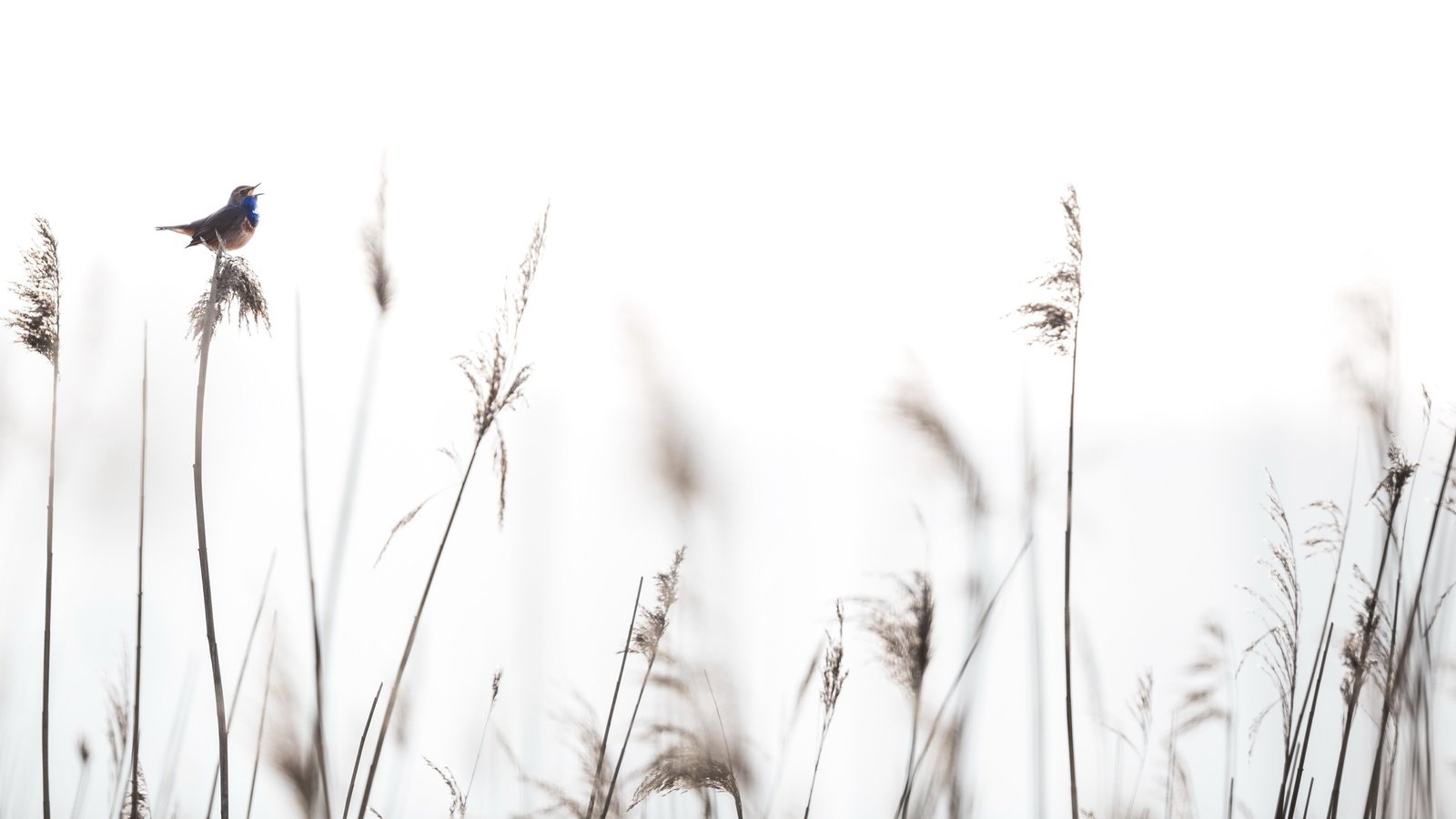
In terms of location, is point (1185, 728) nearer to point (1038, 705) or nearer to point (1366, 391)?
point (1038, 705)

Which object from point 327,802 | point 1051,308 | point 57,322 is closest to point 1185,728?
point 1051,308

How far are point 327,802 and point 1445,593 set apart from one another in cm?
189

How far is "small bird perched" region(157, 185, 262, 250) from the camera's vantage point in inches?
72.9

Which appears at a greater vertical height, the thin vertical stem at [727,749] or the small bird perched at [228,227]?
the small bird perched at [228,227]

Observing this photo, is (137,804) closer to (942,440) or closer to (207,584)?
(207,584)

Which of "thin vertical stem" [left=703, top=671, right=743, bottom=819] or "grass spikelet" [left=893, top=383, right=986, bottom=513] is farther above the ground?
"grass spikelet" [left=893, top=383, right=986, bottom=513]

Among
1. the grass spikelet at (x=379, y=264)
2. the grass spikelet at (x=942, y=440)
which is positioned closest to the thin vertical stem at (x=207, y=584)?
the grass spikelet at (x=379, y=264)

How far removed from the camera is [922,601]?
1.63 metres

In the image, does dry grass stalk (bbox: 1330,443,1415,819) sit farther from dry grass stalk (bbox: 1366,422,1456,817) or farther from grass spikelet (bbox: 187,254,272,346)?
grass spikelet (bbox: 187,254,272,346)

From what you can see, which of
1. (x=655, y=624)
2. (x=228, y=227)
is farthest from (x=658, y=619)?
(x=228, y=227)

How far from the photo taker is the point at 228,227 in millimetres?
1873

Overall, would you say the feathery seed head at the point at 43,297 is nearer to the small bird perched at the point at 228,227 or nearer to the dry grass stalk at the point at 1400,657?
the small bird perched at the point at 228,227

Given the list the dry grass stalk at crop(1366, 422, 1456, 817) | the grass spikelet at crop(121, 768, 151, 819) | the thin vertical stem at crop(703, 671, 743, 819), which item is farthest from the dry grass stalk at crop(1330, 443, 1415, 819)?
the grass spikelet at crop(121, 768, 151, 819)

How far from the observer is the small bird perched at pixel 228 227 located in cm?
185
